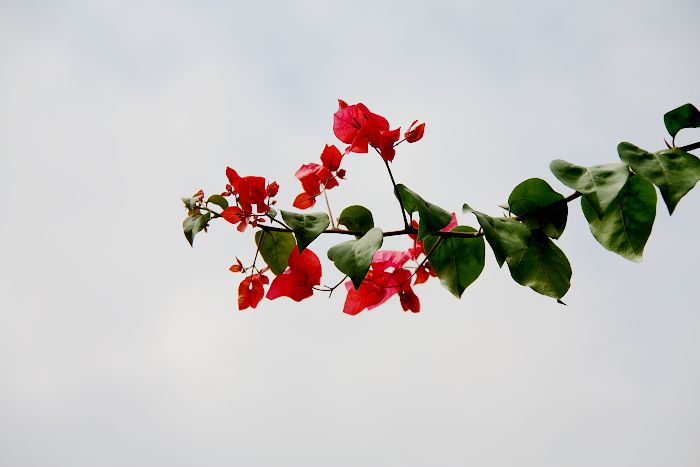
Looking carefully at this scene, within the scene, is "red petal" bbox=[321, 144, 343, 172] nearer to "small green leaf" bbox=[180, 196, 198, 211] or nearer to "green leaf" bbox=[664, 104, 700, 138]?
"small green leaf" bbox=[180, 196, 198, 211]

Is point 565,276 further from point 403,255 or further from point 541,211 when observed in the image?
point 403,255

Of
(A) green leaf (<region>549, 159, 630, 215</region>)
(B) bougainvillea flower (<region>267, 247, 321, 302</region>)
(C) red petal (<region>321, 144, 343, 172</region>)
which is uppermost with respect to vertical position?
(C) red petal (<region>321, 144, 343, 172</region>)

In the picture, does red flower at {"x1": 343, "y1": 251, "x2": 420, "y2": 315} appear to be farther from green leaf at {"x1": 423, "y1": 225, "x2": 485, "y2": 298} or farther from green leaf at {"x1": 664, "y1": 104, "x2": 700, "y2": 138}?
green leaf at {"x1": 664, "y1": 104, "x2": 700, "y2": 138}

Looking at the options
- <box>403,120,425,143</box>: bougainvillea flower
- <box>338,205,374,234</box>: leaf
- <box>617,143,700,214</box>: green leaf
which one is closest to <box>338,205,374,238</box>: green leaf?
<box>338,205,374,234</box>: leaf

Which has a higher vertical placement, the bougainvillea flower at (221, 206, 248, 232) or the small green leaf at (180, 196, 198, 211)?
the small green leaf at (180, 196, 198, 211)

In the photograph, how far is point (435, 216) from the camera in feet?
1.58

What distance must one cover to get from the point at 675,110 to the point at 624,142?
7 cm

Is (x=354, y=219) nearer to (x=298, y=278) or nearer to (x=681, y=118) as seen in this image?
(x=298, y=278)

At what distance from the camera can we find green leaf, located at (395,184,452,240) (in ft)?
1.54

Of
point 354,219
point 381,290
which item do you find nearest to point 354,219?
point 354,219

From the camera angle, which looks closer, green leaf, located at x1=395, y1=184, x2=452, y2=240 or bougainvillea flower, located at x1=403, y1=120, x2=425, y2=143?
green leaf, located at x1=395, y1=184, x2=452, y2=240

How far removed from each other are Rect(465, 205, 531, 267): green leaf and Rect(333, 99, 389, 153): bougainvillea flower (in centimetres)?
15

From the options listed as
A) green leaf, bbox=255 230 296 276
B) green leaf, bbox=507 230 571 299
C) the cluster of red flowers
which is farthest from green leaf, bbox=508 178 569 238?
green leaf, bbox=255 230 296 276

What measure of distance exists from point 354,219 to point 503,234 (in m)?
0.14
